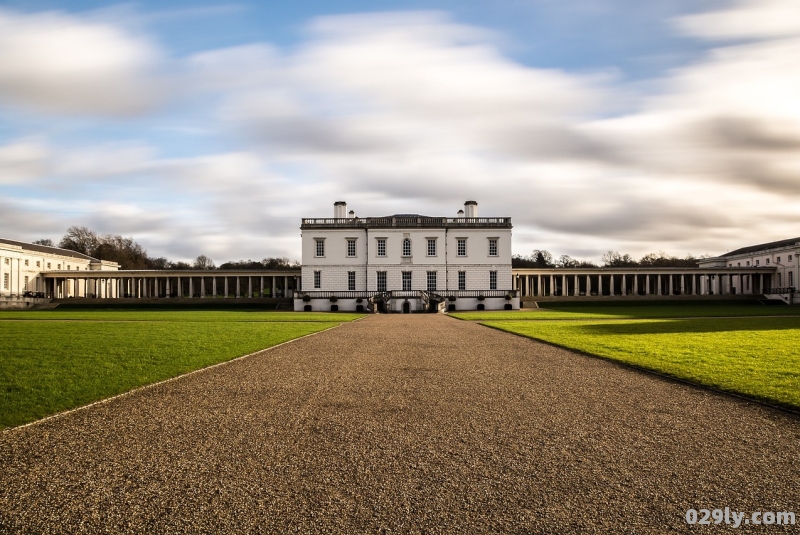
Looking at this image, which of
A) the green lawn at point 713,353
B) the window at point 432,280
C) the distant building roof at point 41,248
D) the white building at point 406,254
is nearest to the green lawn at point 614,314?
the window at point 432,280

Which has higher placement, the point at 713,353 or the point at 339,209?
the point at 339,209

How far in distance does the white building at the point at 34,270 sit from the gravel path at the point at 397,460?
60.0 m

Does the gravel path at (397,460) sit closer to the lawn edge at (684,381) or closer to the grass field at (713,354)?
the lawn edge at (684,381)

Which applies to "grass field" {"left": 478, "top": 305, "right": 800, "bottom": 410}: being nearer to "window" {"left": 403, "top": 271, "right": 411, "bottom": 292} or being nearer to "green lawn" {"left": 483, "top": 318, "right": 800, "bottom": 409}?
"green lawn" {"left": 483, "top": 318, "right": 800, "bottom": 409}

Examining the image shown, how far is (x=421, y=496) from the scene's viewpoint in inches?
195

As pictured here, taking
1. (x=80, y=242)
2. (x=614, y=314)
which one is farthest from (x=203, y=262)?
(x=614, y=314)

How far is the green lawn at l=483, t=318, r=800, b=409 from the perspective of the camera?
398 inches

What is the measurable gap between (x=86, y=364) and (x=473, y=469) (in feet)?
33.0

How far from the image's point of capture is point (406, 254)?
186ft

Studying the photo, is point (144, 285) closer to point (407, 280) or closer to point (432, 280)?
point (407, 280)

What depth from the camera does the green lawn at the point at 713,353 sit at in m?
10.1

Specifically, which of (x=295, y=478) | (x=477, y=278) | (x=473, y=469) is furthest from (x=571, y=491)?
(x=477, y=278)

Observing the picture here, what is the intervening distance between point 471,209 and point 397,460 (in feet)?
177

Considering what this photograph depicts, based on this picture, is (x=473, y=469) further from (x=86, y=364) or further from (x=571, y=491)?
(x=86, y=364)
